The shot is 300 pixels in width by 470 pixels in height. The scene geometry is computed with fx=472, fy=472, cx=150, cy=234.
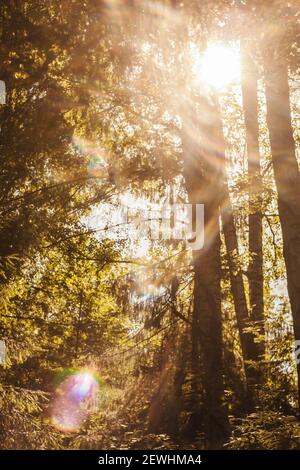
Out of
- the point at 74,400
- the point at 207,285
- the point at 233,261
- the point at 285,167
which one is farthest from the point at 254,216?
the point at 74,400

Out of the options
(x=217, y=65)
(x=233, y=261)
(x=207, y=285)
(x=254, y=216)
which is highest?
(x=217, y=65)

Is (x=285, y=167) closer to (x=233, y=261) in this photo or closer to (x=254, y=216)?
(x=233, y=261)

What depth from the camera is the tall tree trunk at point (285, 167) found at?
569 cm

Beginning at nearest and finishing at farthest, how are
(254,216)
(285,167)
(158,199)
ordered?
(285,167) < (158,199) < (254,216)

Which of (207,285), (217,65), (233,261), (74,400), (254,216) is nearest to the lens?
(207,285)

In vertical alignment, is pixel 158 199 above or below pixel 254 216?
below

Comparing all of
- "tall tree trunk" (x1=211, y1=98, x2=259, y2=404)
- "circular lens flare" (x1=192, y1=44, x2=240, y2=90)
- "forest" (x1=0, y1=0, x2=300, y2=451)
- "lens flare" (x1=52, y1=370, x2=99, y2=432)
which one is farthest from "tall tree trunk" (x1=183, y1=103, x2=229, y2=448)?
"lens flare" (x1=52, y1=370, x2=99, y2=432)

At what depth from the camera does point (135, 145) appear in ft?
31.9

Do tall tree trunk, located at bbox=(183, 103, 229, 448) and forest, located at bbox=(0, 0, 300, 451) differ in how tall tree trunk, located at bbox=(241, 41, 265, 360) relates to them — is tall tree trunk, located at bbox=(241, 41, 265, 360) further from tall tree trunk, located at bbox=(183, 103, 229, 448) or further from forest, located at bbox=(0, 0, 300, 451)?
tall tree trunk, located at bbox=(183, 103, 229, 448)

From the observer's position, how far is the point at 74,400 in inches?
569

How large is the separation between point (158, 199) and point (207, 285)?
99.5 inches

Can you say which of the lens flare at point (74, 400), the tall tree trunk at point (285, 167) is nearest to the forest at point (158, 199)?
the tall tree trunk at point (285, 167)
